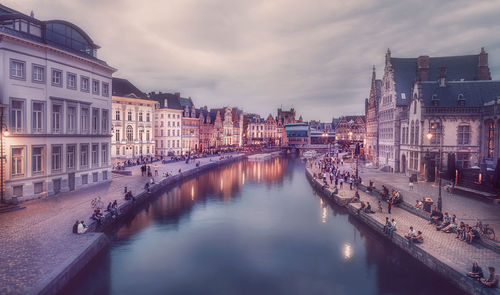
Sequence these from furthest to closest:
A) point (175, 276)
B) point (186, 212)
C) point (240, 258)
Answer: point (186, 212), point (240, 258), point (175, 276)

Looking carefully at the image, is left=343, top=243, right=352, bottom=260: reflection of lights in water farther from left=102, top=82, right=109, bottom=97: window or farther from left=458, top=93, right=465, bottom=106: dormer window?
left=102, top=82, right=109, bottom=97: window

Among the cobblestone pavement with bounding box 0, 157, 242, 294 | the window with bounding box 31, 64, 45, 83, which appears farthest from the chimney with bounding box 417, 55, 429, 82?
the window with bounding box 31, 64, 45, 83

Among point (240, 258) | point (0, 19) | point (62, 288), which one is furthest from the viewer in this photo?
point (0, 19)

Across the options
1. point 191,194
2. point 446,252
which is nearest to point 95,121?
point 191,194

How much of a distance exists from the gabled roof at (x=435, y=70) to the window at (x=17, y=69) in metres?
50.5

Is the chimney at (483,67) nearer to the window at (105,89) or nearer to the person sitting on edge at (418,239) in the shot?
the person sitting on edge at (418,239)

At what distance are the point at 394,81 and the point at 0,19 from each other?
52446 millimetres

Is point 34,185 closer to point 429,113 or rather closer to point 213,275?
point 213,275

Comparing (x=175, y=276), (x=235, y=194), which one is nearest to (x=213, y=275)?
(x=175, y=276)

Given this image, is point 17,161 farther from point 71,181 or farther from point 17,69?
point 17,69

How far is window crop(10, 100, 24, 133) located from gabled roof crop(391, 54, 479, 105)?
50830mm

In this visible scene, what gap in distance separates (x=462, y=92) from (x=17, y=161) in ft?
173

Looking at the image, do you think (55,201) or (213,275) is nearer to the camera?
(213,275)

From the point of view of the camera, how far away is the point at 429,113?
42594 millimetres
